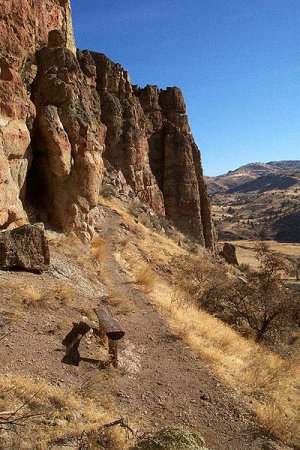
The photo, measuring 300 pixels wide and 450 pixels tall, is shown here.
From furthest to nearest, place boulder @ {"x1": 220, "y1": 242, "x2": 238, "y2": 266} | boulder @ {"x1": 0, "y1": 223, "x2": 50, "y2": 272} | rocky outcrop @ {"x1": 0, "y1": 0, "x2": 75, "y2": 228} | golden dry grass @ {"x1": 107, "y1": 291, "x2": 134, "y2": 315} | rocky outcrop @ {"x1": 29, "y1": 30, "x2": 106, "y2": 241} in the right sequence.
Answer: boulder @ {"x1": 220, "y1": 242, "x2": 238, "y2": 266}, rocky outcrop @ {"x1": 29, "y1": 30, "x2": 106, "y2": 241}, rocky outcrop @ {"x1": 0, "y1": 0, "x2": 75, "y2": 228}, golden dry grass @ {"x1": 107, "y1": 291, "x2": 134, "y2": 315}, boulder @ {"x1": 0, "y1": 223, "x2": 50, "y2": 272}

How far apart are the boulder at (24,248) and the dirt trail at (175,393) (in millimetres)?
2863

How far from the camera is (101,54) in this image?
33125mm

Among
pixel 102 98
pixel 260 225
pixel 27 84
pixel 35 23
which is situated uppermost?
pixel 102 98

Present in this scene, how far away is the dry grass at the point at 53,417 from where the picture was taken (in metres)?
4.82

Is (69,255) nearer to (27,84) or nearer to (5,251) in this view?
(5,251)

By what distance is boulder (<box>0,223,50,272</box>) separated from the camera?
946cm

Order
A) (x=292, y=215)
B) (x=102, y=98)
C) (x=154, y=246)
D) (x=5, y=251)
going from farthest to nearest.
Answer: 1. (x=292, y=215)
2. (x=102, y=98)
3. (x=154, y=246)
4. (x=5, y=251)

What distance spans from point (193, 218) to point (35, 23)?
77.6ft

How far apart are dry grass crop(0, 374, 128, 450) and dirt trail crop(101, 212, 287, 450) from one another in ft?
2.69

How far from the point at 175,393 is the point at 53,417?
2.82m

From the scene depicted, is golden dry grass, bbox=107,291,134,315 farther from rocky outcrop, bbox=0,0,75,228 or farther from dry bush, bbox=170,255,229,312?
dry bush, bbox=170,255,229,312

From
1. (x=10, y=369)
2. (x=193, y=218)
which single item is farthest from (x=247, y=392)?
(x=193, y=218)

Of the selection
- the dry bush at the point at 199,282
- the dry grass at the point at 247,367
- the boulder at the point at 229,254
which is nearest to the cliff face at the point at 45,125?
the dry grass at the point at 247,367

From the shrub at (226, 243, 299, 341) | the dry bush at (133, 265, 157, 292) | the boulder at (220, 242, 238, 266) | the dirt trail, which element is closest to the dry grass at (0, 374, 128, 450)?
the dirt trail
